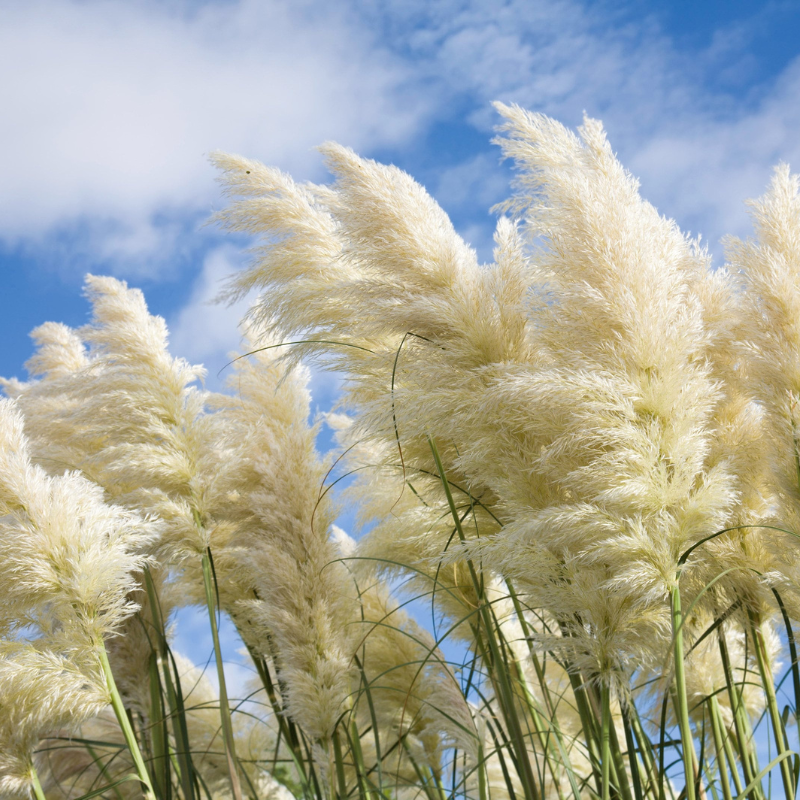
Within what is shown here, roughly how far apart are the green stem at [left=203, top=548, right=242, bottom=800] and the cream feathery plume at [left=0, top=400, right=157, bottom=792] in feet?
1.36

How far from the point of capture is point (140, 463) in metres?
2.44

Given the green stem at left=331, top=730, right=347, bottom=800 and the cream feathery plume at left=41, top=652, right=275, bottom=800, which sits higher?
the cream feathery plume at left=41, top=652, right=275, bottom=800

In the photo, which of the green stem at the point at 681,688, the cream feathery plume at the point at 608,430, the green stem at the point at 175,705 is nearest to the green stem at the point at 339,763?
the green stem at the point at 175,705

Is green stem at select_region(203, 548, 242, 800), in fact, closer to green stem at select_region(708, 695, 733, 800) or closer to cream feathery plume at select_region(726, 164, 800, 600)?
green stem at select_region(708, 695, 733, 800)

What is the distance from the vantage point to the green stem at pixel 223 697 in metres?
2.20

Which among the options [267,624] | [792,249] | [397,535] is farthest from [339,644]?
[792,249]

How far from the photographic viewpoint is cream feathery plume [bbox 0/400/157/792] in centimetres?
185

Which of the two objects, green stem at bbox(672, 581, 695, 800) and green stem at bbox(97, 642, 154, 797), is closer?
green stem at bbox(672, 581, 695, 800)

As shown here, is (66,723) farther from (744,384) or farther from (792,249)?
(792,249)

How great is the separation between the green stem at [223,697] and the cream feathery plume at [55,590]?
41cm

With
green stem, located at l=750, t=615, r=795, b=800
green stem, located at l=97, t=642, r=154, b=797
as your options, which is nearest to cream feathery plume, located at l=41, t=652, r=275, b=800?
green stem, located at l=97, t=642, r=154, b=797

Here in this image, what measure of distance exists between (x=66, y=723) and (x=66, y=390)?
1214mm

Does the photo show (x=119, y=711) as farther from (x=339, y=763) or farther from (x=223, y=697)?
(x=339, y=763)

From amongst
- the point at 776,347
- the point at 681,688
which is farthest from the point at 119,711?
the point at 776,347
